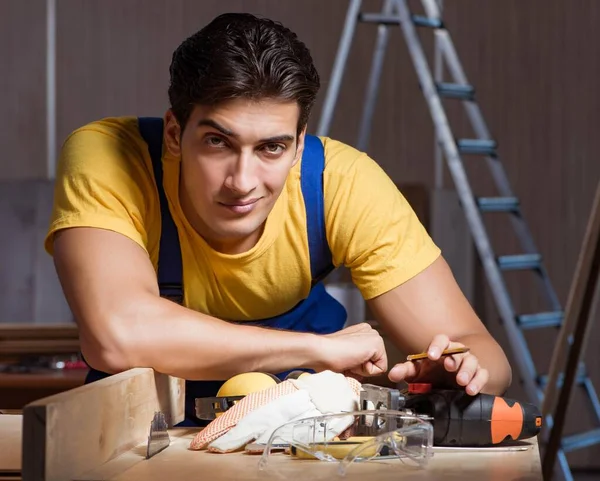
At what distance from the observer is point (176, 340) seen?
1418 millimetres

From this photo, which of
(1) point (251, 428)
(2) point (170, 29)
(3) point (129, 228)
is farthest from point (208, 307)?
(2) point (170, 29)

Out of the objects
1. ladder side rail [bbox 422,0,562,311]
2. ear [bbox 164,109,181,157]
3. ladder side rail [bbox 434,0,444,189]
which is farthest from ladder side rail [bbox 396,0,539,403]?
ear [bbox 164,109,181,157]

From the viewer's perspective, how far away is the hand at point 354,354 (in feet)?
4.75

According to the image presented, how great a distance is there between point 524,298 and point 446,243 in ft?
1.84

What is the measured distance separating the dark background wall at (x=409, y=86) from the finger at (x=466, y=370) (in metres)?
3.13

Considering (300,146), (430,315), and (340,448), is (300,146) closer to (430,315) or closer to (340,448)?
(430,315)

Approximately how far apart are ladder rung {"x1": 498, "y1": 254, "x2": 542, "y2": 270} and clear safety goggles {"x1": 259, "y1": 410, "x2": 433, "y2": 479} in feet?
7.96

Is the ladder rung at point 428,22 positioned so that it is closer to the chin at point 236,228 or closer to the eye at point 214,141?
the chin at point 236,228

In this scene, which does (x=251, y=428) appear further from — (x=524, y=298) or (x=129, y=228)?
(x=524, y=298)

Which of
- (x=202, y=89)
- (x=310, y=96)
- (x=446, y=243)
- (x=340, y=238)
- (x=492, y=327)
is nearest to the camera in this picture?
(x=202, y=89)

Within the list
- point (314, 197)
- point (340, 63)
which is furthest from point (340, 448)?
point (340, 63)

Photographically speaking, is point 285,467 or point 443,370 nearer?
point 285,467

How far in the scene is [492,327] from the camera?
440cm

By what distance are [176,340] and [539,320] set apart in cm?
227
